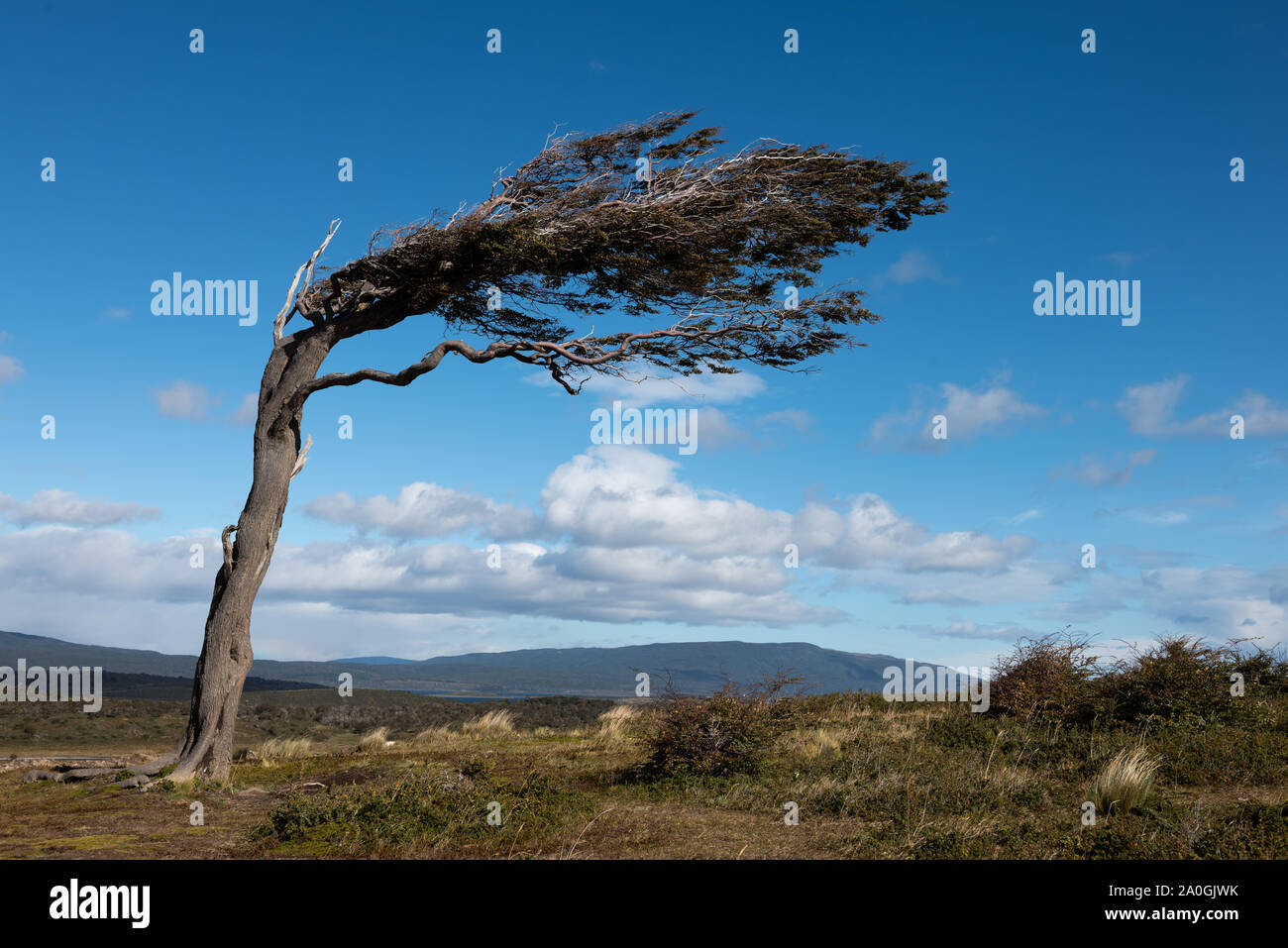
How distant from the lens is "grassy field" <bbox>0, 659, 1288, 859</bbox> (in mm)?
8945

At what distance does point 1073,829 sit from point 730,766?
4997 mm

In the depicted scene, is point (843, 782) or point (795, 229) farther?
point (795, 229)

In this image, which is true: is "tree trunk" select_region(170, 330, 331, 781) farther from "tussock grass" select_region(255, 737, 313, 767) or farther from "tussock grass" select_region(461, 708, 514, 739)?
"tussock grass" select_region(461, 708, 514, 739)

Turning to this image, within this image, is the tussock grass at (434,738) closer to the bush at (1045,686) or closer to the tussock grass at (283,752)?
the tussock grass at (283,752)

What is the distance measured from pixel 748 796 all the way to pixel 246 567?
9.02 metres

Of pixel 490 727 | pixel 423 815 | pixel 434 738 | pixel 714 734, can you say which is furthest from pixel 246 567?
pixel 490 727

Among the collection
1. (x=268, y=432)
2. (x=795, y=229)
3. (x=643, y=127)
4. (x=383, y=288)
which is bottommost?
(x=268, y=432)

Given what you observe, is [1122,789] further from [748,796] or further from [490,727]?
[490,727]

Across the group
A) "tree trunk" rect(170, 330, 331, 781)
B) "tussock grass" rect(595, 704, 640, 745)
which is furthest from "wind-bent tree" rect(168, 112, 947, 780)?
"tussock grass" rect(595, 704, 640, 745)

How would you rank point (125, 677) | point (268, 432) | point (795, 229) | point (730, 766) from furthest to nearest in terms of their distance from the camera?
point (125, 677)
point (795, 229)
point (268, 432)
point (730, 766)

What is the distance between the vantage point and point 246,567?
1498 cm
